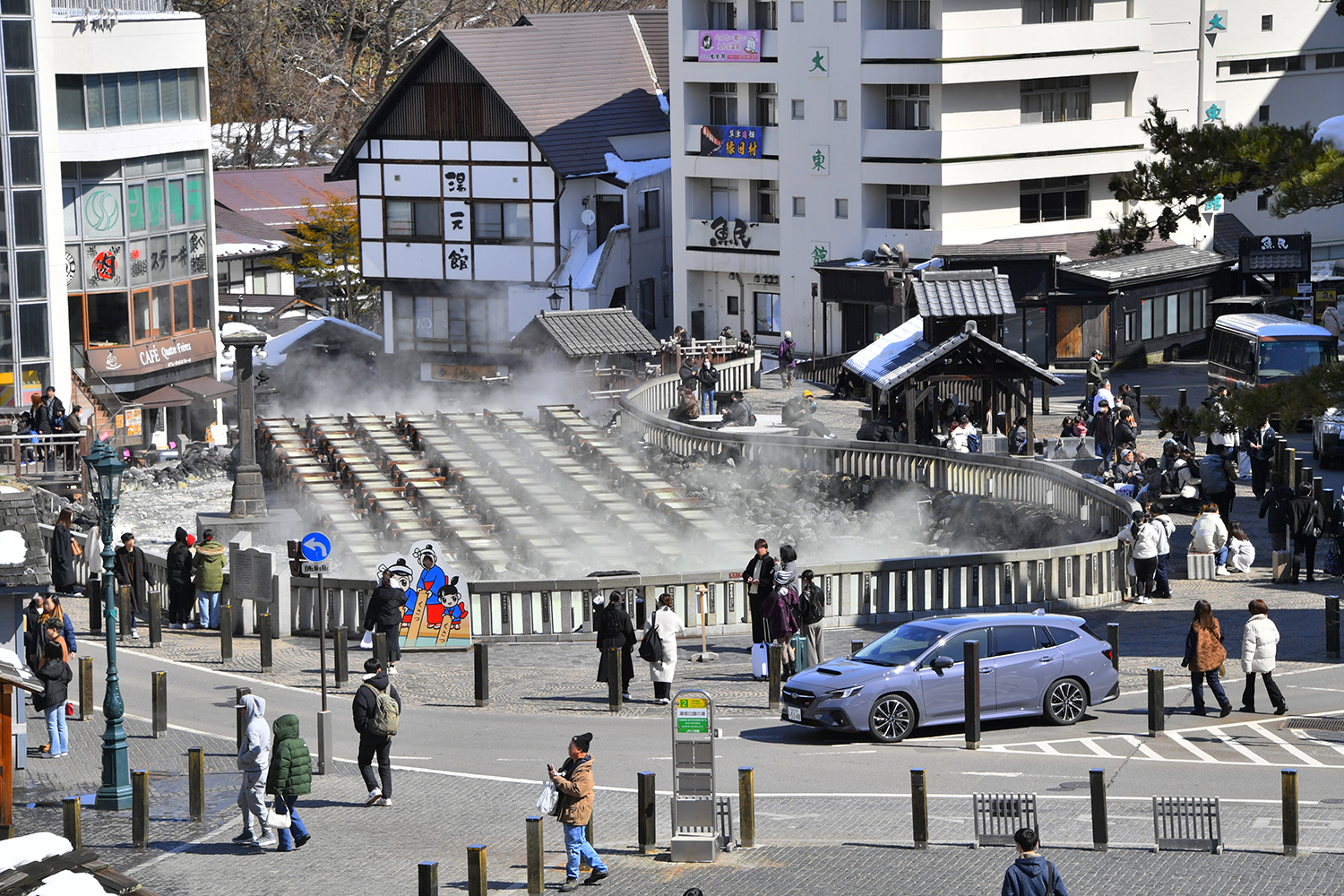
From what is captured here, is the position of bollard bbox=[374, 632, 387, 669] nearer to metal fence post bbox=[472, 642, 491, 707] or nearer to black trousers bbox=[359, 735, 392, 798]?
metal fence post bbox=[472, 642, 491, 707]

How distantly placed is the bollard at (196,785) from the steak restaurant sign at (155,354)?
3687 centimetres

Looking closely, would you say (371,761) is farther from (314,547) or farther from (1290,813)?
(1290,813)

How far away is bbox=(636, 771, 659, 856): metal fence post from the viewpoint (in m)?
17.4

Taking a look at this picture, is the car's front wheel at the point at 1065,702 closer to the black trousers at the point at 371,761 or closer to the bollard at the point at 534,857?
the black trousers at the point at 371,761

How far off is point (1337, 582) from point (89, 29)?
37241mm

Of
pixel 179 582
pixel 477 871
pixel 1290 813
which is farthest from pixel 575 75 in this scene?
pixel 477 871

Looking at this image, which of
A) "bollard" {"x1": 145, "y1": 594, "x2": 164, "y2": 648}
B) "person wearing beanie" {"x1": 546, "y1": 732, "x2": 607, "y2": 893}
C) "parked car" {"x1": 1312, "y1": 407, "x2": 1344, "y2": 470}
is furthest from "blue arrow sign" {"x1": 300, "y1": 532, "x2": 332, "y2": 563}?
"parked car" {"x1": 1312, "y1": 407, "x2": 1344, "y2": 470}

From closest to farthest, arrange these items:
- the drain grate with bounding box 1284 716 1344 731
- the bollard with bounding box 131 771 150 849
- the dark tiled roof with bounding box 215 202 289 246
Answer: the bollard with bounding box 131 771 150 849 < the drain grate with bounding box 1284 716 1344 731 < the dark tiled roof with bounding box 215 202 289 246

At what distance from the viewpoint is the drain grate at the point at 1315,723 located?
21.7m

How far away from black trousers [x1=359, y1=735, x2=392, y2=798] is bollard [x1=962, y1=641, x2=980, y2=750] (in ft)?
21.5

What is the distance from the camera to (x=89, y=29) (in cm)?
5219

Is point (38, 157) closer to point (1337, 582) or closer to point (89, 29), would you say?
point (89, 29)

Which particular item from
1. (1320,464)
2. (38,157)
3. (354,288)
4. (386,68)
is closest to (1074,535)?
(1320,464)

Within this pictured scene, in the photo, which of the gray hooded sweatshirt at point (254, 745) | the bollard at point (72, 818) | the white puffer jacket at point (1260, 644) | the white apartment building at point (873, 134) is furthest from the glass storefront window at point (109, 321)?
the white puffer jacket at point (1260, 644)
